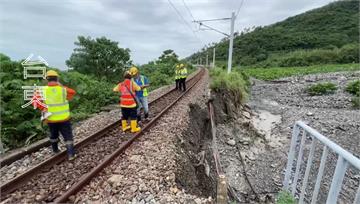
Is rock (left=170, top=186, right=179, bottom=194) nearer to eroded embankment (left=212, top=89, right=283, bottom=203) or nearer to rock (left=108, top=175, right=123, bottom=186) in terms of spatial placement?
rock (left=108, top=175, right=123, bottom=186)

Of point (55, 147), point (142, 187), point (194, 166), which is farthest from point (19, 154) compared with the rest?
point (194, 166)

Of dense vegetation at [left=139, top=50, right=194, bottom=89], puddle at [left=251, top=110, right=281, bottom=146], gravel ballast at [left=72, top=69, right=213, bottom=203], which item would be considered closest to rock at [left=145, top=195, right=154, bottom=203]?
gravel ballast at [left=72, top=69, right=213, bottom=203]

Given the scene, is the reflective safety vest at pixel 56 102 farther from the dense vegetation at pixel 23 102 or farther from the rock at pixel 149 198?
the rock at pixel 149 198

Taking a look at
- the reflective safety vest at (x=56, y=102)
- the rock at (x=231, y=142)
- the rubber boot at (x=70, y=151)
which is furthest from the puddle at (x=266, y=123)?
the reflective safety vest at (x=56, y=102)

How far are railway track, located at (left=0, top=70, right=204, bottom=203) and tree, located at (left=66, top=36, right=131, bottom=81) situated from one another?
16194 millimetres

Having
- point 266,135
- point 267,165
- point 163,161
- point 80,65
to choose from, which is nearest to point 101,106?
point 163,161

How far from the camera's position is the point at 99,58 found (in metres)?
20.7

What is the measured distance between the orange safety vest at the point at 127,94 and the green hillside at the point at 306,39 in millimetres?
59513

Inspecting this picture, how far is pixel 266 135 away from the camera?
11.5 metres

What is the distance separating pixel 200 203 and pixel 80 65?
66.2ft

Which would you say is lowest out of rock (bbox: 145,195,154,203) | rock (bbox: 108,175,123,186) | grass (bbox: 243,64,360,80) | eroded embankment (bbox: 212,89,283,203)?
eroded embankment (bbox: 212,89,283,203)

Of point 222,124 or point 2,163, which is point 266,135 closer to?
point 222,124

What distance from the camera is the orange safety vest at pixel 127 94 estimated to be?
Answer: 546cm

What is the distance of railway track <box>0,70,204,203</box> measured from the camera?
10.2 feet
